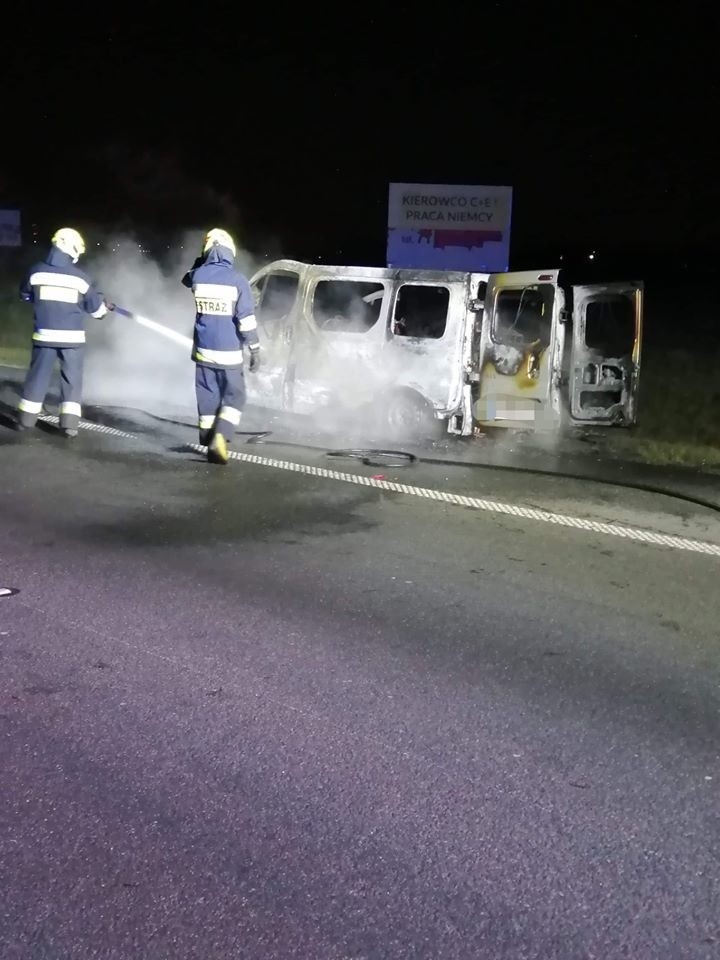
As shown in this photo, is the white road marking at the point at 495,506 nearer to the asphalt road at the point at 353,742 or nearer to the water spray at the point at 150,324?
the asphalt road at the point at 353,742

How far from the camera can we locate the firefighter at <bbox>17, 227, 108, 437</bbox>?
28.8ft

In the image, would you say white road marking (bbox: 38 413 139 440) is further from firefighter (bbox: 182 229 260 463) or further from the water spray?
firefighter (bbox: 182 229 260 463)

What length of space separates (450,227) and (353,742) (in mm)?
14409

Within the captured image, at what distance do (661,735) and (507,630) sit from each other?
1092 mm

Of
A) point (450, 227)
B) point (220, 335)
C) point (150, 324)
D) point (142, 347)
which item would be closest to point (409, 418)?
point (220, 335)

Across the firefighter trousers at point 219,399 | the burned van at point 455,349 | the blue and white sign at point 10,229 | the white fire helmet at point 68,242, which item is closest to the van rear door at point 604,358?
the burned van at point 455,349

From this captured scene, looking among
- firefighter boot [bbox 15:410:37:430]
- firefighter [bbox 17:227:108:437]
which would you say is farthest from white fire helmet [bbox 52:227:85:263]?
firefighter boot [bbox 15:410:37:430]

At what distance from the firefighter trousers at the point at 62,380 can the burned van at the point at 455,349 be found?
2163mm

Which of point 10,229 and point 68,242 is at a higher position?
point 10,229

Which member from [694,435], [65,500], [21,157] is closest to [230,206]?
[21,157]

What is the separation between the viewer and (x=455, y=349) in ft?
31.6

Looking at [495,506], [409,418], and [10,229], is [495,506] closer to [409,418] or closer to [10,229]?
[409,418]

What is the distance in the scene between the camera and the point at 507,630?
461 cm

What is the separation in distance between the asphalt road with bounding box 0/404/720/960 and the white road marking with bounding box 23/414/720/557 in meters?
0.23
